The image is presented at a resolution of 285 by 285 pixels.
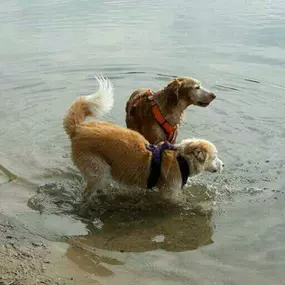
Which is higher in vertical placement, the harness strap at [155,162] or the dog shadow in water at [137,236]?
the harness strap at [155,162]

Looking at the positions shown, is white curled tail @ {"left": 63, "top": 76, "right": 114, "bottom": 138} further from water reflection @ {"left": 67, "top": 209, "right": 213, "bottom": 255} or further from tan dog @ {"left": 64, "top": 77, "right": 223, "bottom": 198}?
water reflection @ {"left": 67, "top": 209, "right": 213, "bottom": 255}

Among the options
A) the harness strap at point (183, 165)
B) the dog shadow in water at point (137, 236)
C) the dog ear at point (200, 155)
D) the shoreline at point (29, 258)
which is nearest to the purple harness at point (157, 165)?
the harness strap at point (183, 165)

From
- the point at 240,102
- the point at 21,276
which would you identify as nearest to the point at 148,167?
the point at 21,276

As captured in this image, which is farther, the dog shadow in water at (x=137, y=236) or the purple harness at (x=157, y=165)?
the purple harness at (x=157, y=165)

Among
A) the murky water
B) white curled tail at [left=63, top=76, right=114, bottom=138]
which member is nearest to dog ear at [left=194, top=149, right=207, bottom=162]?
the murky water

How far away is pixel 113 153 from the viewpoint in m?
5.92

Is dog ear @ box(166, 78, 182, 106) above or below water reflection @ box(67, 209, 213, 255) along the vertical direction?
above

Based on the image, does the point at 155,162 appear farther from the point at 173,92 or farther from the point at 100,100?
A: the point at 173,92

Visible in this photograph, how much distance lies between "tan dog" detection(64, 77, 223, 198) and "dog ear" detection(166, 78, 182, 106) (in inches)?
36.3

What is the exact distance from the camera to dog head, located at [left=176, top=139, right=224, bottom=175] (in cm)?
611

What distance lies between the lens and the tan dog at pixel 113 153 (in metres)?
5.90

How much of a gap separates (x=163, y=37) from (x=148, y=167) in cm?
898

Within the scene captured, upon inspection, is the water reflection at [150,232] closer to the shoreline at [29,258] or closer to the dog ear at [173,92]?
the shoreline at [29,258]

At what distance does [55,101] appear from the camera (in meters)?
10.0
